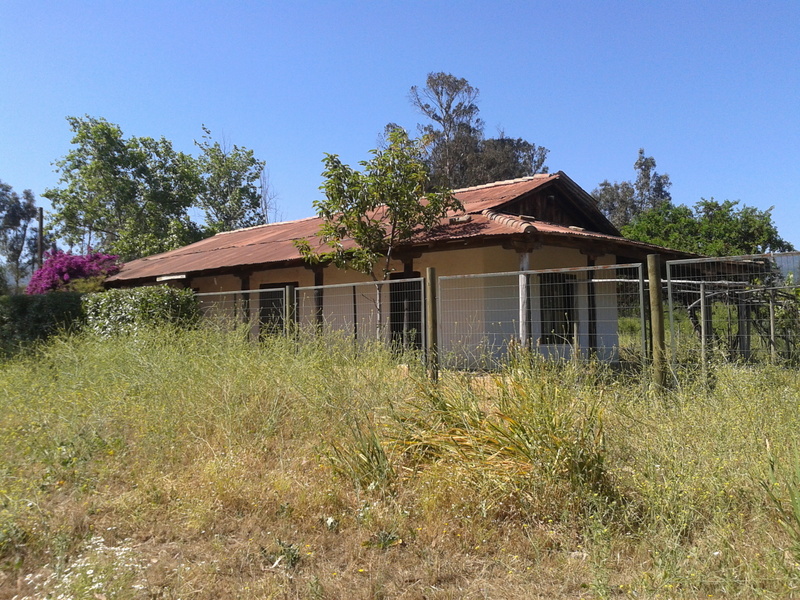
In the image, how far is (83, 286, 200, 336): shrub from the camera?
35.8 ft

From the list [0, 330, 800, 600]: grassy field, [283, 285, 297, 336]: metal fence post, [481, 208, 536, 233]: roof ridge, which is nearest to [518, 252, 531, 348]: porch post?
[0, 330, 800, 600]: grassy field

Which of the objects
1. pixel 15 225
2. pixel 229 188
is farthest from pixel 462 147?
pixel 15 225

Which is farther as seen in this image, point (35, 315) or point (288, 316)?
point (35, 315)

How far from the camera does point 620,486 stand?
12.7ft

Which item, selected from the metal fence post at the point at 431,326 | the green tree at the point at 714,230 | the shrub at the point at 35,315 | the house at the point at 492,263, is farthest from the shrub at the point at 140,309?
the green tree at the point at 714,230

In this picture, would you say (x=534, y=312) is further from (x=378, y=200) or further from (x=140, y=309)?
(x=140, y=309)

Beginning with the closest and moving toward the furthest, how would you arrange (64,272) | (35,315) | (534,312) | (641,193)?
(534,312)
(35,315)
(64,272)
(641,193)

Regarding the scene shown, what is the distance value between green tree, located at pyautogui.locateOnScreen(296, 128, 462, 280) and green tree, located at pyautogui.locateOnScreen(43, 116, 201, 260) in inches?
775

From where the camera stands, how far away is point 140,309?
11023 millimetres

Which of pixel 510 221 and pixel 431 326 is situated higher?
pixel 510 221

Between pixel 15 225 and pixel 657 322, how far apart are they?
58535mm

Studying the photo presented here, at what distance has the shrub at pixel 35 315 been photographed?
1284 centimetres

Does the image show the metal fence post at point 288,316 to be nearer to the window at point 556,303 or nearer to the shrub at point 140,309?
the shrub at point 140,309

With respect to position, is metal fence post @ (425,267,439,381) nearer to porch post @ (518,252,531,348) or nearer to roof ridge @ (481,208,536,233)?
porch post @ (518,252,531,348)
